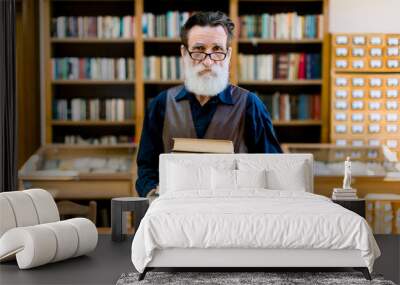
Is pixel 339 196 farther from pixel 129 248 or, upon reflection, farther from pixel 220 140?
pixel 129 248

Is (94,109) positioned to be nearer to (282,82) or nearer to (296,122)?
(282,82)

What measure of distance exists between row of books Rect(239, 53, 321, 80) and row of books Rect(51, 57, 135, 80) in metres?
1.04

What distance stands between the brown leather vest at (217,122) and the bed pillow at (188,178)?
2.05 feet

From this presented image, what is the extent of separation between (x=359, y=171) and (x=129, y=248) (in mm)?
2318

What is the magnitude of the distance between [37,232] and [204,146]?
1.74 meters

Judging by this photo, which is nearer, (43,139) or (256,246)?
(256,246)

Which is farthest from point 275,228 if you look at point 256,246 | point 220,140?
point 220,140

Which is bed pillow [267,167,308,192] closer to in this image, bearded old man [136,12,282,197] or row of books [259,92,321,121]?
bearded old man [136,12,282,197]

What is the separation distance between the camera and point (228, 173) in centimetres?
487

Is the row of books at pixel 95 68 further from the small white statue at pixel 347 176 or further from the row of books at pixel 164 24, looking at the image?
the small white statue at pixel 347 176

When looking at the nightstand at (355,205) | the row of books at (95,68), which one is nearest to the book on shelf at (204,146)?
the nightstand at (355,205)

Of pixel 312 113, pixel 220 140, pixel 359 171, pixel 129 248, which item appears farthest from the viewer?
pixel 312 113

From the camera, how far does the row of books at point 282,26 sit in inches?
254

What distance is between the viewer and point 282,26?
21.2 ft
